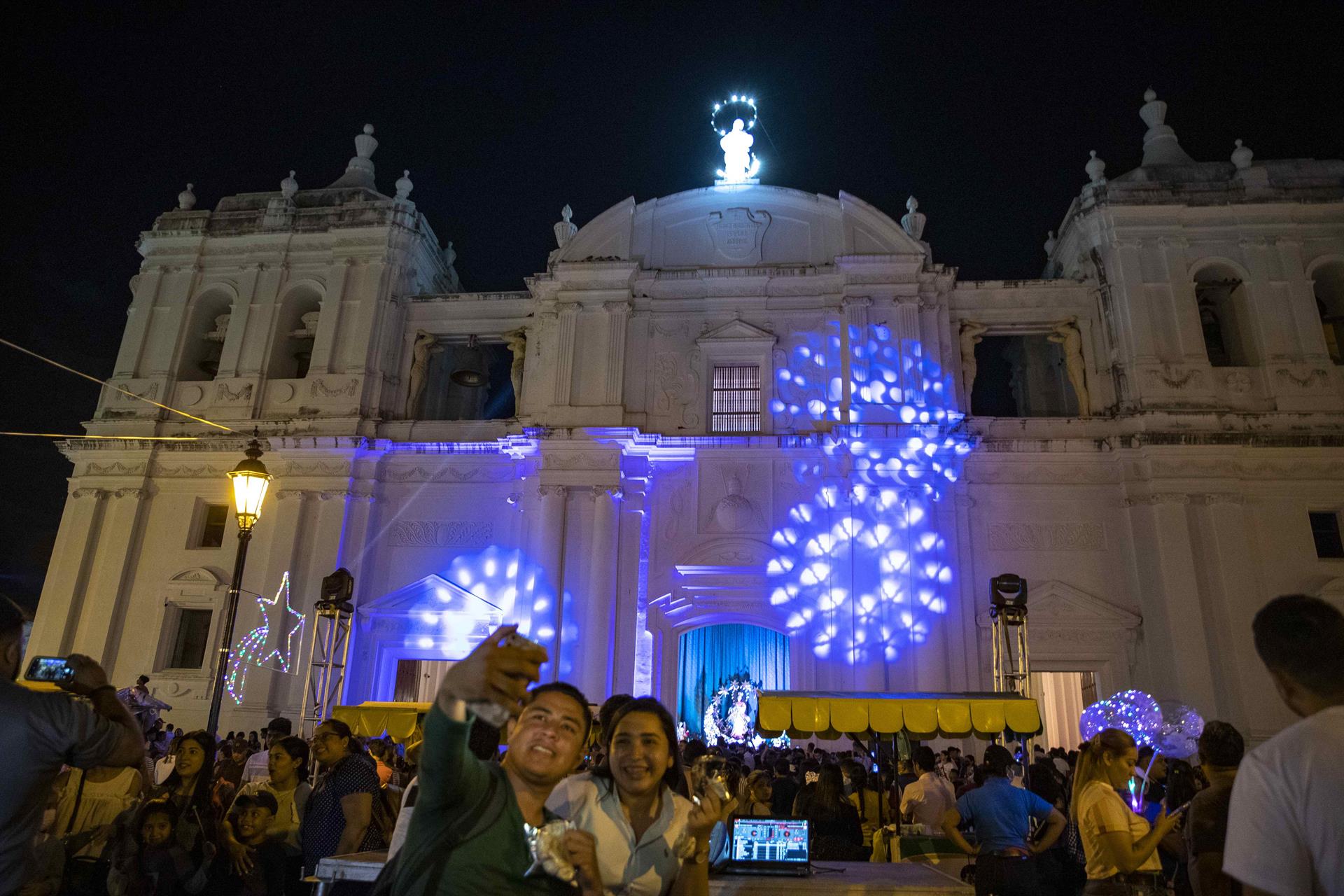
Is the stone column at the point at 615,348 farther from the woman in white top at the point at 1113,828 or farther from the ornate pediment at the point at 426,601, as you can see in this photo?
the woman in white top at the point at 1113,828

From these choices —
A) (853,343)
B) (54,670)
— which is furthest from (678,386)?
(54,670)

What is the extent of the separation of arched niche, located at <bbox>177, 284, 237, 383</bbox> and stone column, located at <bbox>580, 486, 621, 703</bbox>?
10.8 m

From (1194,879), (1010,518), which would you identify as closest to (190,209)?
(1010,518)

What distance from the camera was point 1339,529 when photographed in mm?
17547

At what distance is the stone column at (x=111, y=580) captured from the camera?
18.5 metres

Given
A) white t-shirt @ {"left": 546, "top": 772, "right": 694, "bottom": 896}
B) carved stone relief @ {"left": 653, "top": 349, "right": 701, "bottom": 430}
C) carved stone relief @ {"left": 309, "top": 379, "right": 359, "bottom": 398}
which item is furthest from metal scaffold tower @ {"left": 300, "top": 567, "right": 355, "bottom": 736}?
white t-shirt @ {"left": 546, "top": 772, "right": 694, "bottom": 896}

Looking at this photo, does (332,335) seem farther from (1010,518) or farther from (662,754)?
(662,754)

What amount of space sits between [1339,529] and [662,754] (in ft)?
64.4

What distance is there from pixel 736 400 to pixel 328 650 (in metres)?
10.1

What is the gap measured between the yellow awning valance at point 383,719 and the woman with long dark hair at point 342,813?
7.11 m

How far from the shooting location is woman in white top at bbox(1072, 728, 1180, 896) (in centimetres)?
482

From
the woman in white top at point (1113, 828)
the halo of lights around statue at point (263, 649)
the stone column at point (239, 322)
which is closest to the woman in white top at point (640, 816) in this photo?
the woman in white top at point (1113, 828)

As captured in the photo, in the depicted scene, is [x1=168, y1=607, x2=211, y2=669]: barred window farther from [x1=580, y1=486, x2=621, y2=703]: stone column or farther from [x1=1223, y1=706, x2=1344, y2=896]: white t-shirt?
[x1=1223, y1=706, x2=1344, y2=896]: white t-shirt

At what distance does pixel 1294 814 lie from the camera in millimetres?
2387
